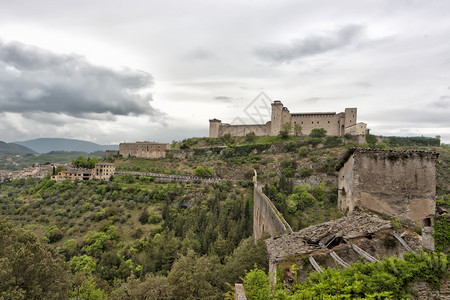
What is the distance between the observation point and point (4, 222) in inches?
615

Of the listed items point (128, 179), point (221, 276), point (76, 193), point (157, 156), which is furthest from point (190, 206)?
point (157, 156)

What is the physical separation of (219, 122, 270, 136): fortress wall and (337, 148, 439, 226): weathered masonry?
59769 mm

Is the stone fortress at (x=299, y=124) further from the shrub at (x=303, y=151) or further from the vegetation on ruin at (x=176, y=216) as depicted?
the shrub at (x=303, y=151)

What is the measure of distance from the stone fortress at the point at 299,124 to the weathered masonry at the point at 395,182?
49837 millimetres

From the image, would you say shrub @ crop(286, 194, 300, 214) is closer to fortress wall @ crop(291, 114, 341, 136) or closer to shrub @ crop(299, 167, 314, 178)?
shrub @ crop(299, 167, 314, 178)

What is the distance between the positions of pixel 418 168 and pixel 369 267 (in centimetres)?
501

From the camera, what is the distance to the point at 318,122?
204ft

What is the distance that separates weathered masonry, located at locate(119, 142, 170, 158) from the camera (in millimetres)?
67125

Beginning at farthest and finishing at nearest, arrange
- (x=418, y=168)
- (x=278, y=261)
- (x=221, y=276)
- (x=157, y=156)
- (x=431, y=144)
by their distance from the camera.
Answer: (x=157, y=156) → (x=431, y=144) → (x=221, y=276) → (x=418, y=168) → (x=278, y=261)

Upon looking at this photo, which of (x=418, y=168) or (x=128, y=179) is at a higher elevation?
(x=418, y=168)

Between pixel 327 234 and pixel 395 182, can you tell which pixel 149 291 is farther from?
pixel 395 182

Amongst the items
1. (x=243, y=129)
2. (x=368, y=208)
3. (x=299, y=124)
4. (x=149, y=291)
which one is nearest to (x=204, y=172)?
(x=243, y=129)

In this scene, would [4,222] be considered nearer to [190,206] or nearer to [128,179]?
[190,206]

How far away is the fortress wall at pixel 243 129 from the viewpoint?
6800 centimetres
